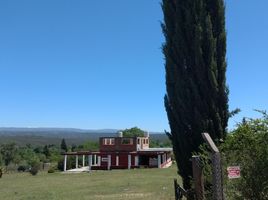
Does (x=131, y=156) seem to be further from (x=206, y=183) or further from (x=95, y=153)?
(x=206, y=183)

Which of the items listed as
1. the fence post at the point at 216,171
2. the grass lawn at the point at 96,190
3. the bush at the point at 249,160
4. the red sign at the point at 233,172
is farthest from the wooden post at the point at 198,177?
the grass lawn at the point at 96,190

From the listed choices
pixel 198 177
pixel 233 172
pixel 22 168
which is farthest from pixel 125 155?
pixel 233 172

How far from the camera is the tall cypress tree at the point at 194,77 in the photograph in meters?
13.8

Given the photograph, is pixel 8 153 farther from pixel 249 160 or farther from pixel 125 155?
pixel 249 160

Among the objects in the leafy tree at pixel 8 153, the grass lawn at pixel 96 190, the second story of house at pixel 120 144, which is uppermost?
the second story of house at pixel 120 144

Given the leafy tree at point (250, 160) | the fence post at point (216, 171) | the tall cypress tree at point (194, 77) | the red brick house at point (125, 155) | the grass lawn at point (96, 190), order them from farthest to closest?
the red brick house at point (125, 155) < the grass lawn at point (96, 190) < the tall cypress tree at point (194, 77) < the leafy tree at point (250, 160) < the fence post at point (216, 171)

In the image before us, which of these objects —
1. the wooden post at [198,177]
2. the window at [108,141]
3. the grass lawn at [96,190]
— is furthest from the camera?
the window at [108,141]

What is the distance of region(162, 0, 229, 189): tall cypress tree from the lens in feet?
45.3

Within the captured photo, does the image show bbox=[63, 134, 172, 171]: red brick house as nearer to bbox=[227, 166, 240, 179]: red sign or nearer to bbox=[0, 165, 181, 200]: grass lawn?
bbox=[0, 165, 181, 200]: grass lawn

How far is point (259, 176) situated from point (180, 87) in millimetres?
5360

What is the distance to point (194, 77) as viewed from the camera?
14078 millimetres

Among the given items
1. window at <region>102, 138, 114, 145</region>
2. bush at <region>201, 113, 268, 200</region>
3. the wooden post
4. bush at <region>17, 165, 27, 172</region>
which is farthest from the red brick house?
bush at <region>201, 113, 268, 200</region>

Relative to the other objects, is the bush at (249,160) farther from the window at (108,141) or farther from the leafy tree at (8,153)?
the leafy tree at (8,153)

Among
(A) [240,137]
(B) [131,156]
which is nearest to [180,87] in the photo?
(A) [240,137]
